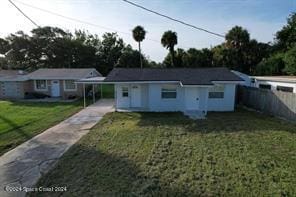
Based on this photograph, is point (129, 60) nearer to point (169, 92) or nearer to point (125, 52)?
point (125, 52)

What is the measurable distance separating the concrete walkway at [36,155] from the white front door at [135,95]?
434cm

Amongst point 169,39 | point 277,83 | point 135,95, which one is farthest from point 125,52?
point 277,83

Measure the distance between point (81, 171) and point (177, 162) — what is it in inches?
125

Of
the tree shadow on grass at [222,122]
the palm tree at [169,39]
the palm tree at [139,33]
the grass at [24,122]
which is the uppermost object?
the palm tree at [139,33]

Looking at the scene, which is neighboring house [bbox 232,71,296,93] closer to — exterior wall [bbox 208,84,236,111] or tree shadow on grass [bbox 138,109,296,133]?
tree shadow on grass [bbox 138,109,296,133]

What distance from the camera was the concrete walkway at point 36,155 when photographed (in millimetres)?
7668

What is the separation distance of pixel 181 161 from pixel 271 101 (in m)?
11.2

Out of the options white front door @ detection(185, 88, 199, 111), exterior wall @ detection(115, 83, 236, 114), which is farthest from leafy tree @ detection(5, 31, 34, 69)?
white front door @ detection(185, 88, 199, 111)

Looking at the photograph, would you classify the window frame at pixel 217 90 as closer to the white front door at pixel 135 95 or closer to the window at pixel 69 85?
the white front door at pixel 135 95

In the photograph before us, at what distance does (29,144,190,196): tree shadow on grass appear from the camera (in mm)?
6742

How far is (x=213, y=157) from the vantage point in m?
9.15

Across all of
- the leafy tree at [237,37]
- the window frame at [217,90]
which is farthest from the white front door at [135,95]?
the leafy tree at [237,37]

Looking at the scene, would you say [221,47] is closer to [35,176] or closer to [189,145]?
[189,145]

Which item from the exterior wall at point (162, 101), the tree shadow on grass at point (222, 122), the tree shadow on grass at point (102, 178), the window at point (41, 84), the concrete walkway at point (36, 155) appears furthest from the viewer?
the window at point (41, 84)
